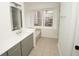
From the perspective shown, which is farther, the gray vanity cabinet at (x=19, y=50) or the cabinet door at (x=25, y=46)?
the cabinet door at (x=25, y=46)

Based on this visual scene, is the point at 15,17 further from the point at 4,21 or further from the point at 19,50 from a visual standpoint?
the point at 19,50

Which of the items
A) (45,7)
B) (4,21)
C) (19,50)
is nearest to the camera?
(4,21)

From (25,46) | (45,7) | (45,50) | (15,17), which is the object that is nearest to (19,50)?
(25,46)

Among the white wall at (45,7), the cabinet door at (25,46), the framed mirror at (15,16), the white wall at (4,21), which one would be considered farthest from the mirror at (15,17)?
the white wall at (45,7)

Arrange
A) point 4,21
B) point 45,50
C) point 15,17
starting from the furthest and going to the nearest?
1. point 45,50
2. point 15,17
3. point 4,21

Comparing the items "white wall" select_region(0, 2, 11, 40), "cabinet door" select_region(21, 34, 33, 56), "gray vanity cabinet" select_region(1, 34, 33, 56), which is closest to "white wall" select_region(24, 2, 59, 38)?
"cabinet door" select_region(21, 34, 33, 56)

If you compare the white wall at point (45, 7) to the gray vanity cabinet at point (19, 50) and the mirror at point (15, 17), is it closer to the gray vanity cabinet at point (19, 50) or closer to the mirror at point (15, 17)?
the mirror at point (15, 17)

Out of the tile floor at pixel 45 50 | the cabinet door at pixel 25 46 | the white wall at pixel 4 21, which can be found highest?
the white wall at pixel 4 21

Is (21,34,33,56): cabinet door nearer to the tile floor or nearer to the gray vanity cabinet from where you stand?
the gray vanity cabinet

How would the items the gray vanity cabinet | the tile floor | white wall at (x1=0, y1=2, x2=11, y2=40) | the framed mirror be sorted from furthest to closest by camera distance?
the tile floor → the framed mirror → white wall at (x1=0, y1=2, x2=11, y2=40) → the gray vanity cabinet

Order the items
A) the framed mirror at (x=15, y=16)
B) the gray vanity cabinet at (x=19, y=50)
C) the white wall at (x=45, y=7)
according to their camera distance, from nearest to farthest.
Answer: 1. the gray vanity cabinet at (x=19, y=50)
2. the framed mirror at (x=15, y=16)
3. the white wall at (x=45, y=7)

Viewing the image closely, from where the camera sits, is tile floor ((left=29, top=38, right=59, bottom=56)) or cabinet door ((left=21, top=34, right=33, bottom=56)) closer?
cabinet door ((left=21, top=34, right=33, bottom=56))

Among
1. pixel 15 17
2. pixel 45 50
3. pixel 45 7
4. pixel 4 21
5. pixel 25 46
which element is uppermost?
pixel 45 7

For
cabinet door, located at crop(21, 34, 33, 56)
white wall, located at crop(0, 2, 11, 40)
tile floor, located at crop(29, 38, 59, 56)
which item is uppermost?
white wall, located at crop(0, 2, 11, 40)
